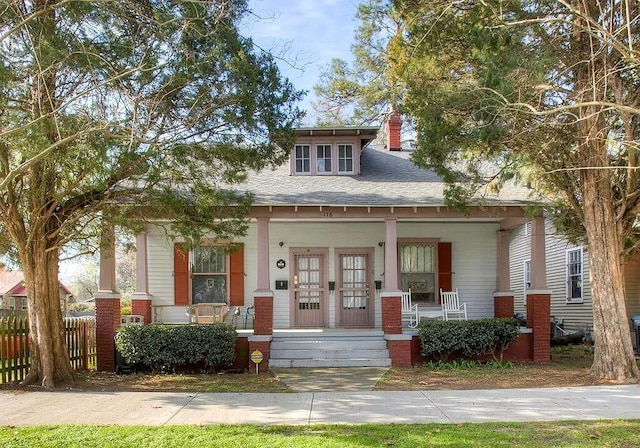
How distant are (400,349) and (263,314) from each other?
2883mm

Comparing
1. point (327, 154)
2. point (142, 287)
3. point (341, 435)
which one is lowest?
point (341, 435)

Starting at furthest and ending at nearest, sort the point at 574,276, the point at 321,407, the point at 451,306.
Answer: the point at 574,276 → the point at 451,306 → the point at 321,407

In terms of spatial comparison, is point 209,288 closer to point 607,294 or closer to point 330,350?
point 330,350

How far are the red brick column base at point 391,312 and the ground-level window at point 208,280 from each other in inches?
181

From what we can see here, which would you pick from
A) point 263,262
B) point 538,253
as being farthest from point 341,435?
point 538,253

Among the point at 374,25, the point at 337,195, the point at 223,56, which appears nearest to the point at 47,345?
the point at 223,56

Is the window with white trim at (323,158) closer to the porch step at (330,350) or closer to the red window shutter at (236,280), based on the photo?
the red window shutter at (236,280)

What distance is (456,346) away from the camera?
12562 millimetres

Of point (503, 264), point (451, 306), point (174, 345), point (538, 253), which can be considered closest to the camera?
A: point (174, 345)

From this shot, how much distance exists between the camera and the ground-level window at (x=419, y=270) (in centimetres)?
1576

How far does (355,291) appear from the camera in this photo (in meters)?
15.6

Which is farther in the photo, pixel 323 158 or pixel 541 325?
pixel 323 158

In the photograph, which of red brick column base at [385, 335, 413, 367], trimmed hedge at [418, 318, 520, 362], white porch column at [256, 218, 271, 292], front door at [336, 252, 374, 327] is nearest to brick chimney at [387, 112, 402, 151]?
front door at [336, 252, 374, 327]

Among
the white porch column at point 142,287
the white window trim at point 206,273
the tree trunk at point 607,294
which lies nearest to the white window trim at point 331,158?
the white window trim at point 206,273
